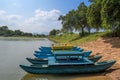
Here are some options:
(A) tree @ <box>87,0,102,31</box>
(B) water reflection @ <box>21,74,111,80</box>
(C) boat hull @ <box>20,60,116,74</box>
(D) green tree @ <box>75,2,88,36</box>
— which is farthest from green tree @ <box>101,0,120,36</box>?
(D) green tree @ <box>75,2,88,36</box>

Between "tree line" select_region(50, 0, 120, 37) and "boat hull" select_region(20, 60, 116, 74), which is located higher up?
"tree line" select_region(50, 0, 120, 37)

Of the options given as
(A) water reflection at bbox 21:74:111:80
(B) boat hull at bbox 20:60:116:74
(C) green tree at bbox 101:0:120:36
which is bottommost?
(A) water reflection at bbox 21:74:111:80

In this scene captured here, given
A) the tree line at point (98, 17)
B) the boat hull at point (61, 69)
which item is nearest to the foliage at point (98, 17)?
the tree line at point (98, 17)

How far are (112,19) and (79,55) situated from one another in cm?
1220

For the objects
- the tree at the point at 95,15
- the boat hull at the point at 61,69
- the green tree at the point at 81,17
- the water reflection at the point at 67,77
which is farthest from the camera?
the green tree at the point at 81,17

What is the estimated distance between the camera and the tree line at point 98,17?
26219 mm

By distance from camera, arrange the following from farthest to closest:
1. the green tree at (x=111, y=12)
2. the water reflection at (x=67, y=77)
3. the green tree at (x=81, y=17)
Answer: the green tree at (x=81, y=17) < the green tree at (x=111, y=12) < the water reflection at (x=67, y=77)

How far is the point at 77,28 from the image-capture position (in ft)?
198

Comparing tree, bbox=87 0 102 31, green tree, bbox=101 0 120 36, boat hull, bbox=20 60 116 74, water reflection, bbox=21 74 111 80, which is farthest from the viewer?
tree, bbox=87 0 102 31

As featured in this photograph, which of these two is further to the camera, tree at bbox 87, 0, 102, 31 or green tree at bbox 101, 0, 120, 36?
tree at bbox 87, 0, 102, 31

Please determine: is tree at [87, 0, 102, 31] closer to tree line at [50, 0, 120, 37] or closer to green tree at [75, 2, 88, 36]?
tree line at [50, 0, 120, 37]

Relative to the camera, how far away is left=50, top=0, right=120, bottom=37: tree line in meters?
26.2

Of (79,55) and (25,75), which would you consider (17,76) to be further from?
(79,55)

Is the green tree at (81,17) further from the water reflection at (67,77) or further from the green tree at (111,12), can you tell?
the water reflection at (67,77)
